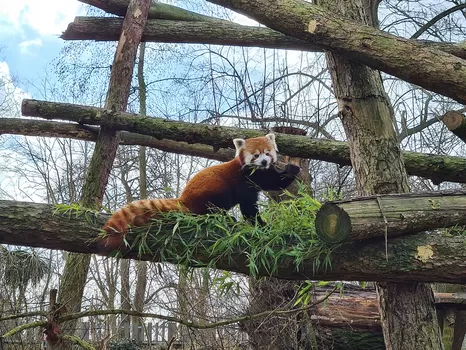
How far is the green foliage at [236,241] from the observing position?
6.92ft

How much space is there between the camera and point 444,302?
3359 mm

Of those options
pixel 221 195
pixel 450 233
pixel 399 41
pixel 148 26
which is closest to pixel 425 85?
pixel 399 41

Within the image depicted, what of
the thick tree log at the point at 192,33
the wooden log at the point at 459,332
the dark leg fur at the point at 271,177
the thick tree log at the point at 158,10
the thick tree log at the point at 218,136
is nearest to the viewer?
the dark leg fur at the point at 271,177

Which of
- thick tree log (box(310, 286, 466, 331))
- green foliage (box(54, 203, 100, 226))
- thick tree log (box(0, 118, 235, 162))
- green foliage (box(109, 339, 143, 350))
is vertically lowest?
green foliage (box(109, 339, 143, 350))

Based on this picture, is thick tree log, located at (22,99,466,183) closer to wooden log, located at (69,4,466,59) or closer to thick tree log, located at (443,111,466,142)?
thick tree log, located at (443,111,466,142)

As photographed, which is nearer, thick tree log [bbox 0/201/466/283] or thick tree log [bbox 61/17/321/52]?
thick tree log [bbox 0/201/466/283]

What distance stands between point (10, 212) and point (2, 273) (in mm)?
3944

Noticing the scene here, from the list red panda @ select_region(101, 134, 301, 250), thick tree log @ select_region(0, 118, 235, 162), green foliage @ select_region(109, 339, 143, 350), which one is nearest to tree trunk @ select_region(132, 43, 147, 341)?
green foliage @ select_region(109, 339, 143, 350)

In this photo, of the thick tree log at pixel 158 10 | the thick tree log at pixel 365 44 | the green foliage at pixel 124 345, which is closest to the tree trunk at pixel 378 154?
the thick tree log at pixel 365 44

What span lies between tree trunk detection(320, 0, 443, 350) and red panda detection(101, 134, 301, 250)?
423 mm

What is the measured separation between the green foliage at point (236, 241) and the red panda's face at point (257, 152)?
0.66 metres

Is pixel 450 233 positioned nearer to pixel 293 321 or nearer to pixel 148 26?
pixel 293 321

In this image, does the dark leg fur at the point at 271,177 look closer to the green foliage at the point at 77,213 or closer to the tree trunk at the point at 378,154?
the tree trunk at the point at 378,154

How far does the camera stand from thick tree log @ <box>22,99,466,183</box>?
3391 millimetres
